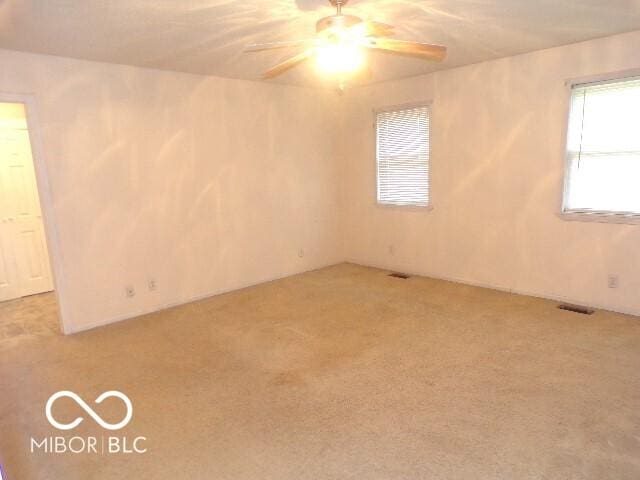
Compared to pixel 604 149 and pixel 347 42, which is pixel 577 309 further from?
pixel 347 42

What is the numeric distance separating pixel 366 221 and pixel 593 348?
320 centimetres

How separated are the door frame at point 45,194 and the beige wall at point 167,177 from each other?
0.08ft

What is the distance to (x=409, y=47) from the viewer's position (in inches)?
91.6

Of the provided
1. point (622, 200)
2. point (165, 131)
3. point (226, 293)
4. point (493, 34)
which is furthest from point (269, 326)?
point (622, 200)

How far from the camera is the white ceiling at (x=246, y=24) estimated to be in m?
2.46

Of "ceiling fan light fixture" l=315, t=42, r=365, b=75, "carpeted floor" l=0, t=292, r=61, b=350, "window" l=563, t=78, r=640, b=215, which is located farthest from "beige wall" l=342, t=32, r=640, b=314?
"carpeted floor" l=0, t=292, r=61, b=350

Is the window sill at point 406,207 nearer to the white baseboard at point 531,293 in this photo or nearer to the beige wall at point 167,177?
the white baseboard at point 531,293

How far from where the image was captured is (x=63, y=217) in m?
3.54

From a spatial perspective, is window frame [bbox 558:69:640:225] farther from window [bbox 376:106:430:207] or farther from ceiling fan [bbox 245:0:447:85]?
ceiling fan [bbox 245:0:447:85]

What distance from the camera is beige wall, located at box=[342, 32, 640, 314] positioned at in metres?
3.62

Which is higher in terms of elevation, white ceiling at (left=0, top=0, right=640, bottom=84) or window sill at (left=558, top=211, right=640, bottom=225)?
white ceiling at (left=0, top=0, right=640, bottom=84)

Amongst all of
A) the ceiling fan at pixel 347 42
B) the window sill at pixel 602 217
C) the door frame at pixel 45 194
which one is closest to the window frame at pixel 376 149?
the window sill at pixel 602 217

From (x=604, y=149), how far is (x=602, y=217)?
2.02 ft

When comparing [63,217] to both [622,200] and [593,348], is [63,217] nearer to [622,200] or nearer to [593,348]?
[593,348]
